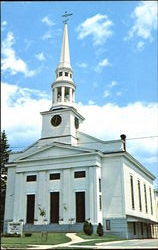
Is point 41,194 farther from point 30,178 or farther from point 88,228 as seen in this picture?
point 88,228

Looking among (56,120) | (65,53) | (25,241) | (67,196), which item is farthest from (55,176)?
(65,53)

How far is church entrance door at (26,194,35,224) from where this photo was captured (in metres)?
46.7

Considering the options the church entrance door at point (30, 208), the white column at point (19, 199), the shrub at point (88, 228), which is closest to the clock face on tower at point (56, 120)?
the white column at point (19, 199)

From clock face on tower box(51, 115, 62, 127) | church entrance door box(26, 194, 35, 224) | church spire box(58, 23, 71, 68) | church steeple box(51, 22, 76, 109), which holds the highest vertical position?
church spire box(58, 23, 71, 68)

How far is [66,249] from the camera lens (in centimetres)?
2144

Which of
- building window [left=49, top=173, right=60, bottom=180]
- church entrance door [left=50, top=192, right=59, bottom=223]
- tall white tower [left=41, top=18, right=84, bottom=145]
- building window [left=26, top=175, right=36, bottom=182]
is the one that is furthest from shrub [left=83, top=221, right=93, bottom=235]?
tall white tower [left=41, top=18, right=84, bottom=145]

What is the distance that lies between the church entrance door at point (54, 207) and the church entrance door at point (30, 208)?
2.86 metres

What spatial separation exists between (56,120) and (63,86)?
5.94 metres

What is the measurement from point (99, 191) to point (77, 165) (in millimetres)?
4503

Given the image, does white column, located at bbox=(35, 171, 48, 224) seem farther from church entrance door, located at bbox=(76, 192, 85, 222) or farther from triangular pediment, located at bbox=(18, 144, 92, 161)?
church entrance door, located at bbox=(76, 192, 85, 222)

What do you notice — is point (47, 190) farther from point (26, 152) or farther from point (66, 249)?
point (66, 249)

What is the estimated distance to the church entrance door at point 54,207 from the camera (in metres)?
45.3

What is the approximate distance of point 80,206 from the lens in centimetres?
4462

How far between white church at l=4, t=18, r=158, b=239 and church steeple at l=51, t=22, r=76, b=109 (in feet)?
1.23
